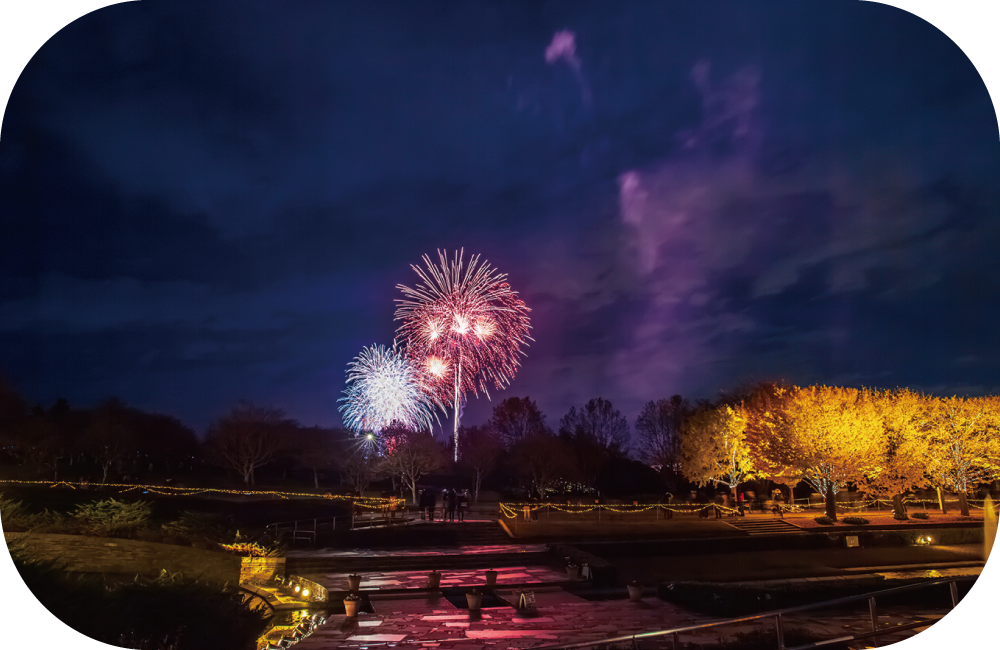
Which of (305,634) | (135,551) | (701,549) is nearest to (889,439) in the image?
(701,549)

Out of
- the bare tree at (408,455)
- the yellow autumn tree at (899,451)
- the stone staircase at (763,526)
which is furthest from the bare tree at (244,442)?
the yellow autumn tree at (899,451)

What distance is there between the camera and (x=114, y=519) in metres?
14.0

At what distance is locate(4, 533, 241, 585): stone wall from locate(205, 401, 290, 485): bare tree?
113 ft

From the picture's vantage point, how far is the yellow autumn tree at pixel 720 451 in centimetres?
4172

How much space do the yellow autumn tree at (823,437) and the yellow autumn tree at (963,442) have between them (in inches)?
149

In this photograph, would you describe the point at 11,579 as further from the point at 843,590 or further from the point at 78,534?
the point at 843,590

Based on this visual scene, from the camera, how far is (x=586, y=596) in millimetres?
15406

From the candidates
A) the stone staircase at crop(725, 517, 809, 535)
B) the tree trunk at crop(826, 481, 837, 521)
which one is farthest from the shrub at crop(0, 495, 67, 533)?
the tree trunk at crop(826, 481, 837, 521)

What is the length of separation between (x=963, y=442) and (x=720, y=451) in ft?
48.3

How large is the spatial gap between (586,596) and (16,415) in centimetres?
4476

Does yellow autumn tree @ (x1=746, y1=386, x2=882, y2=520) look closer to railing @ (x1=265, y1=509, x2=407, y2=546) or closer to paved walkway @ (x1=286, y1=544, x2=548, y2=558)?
paved walkway @ (x1=286, y1=544, x2=548, y2=558)

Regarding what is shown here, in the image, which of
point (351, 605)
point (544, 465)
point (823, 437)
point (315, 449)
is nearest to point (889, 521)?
point (823, 437)

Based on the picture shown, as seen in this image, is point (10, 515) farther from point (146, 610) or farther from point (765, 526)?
point (765, 526)

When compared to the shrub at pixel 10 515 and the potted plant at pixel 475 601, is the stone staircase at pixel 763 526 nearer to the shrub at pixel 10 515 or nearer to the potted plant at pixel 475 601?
the potted plant at pixel 475 601
